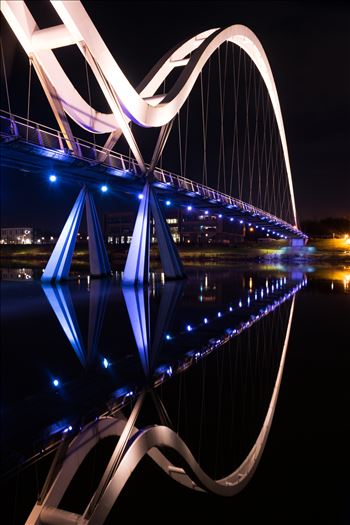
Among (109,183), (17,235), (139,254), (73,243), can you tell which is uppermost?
(17,235)

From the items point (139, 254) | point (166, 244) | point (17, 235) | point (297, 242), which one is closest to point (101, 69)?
point (139, 254)

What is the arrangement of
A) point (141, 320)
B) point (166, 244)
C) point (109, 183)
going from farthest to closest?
point (166, 244) < point (109, 183) < point (141, 320)

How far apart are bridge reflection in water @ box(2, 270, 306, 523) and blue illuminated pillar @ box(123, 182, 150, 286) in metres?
8.98

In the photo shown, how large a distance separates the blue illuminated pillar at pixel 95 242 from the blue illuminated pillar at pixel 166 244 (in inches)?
124

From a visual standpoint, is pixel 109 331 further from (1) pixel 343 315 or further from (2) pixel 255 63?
(2) pixel 255 63

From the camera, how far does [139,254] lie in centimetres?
1850

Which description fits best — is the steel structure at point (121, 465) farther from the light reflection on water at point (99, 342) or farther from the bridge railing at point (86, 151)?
the bridge railing at point (86, 151)

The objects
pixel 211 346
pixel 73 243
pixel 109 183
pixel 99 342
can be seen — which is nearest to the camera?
pixel 211 346

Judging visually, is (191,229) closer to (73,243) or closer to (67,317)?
(73,243)

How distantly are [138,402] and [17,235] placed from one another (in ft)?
338

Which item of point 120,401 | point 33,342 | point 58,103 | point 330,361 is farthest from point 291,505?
point 58,103

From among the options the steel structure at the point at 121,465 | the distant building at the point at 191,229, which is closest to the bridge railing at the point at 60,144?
the steel structure at the point at 121,465

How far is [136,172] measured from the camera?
62.9ft

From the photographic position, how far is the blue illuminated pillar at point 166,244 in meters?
20.3
